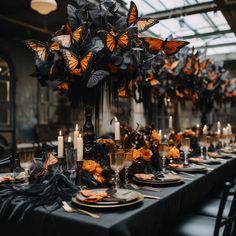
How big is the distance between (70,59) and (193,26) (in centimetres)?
581

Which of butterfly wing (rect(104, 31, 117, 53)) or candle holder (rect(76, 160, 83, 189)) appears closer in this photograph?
candle holder (rect(76, 160, 83, 189))

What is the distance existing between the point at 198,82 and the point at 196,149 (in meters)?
1.04

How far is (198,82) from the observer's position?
390 centimetres

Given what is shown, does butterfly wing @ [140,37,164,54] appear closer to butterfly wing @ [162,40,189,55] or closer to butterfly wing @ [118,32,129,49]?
butterfly wing @ [162,40,189,55]

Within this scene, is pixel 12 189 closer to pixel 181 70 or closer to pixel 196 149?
pixel 196 149

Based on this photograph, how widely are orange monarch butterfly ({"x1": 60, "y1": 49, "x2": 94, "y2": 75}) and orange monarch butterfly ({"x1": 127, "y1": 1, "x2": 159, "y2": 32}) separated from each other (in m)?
0.36

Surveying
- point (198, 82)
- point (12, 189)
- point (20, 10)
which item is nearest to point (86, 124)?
point (12, 189)

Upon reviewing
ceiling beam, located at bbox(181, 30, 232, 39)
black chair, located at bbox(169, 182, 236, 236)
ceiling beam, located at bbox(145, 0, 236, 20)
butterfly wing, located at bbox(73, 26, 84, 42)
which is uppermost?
ceiling beam, located at bbox(181, 30, 232, 39)

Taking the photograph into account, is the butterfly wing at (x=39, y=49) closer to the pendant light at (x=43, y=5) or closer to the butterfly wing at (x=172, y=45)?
the butterfly wing at (x=172, y=45)

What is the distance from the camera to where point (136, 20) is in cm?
196

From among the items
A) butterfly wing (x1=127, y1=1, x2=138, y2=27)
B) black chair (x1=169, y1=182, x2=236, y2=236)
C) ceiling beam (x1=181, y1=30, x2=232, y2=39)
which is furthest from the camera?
ceiling beam (x1=181, y1=30, x2=232, y2=39)

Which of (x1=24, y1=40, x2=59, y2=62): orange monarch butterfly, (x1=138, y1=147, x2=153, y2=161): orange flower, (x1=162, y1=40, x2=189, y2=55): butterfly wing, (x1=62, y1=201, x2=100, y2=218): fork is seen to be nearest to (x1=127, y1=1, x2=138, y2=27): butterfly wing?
(x1=162, y1=40, x2=189, y2=55): butterfly wing

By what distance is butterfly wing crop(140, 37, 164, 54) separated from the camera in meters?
1.96

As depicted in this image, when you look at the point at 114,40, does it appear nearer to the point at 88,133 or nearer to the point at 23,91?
the point at 88,133
